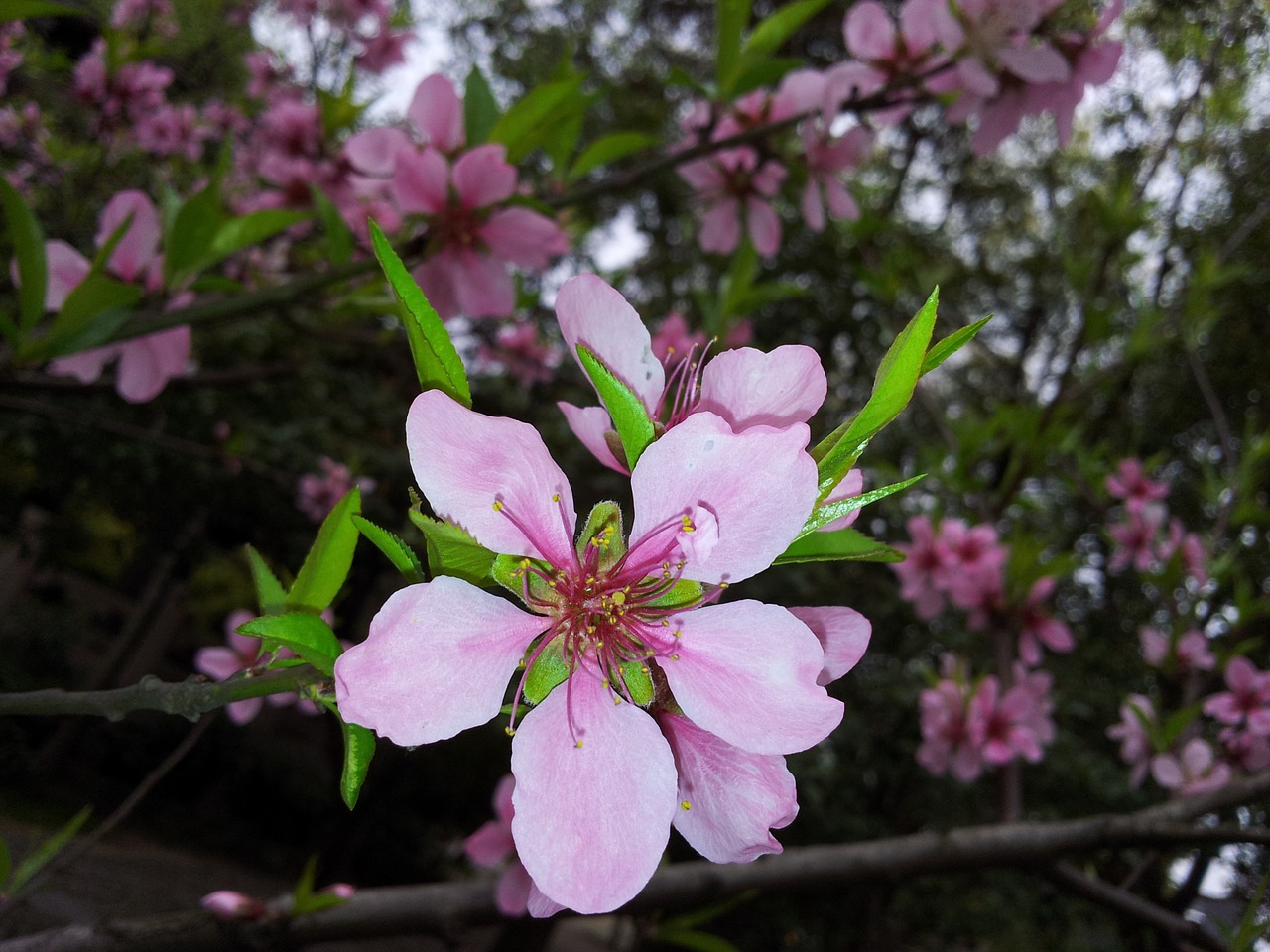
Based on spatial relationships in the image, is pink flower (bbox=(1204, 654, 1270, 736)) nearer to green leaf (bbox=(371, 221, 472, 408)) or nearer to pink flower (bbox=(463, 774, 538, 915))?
pink flower (bbox=(463, 774, 538, 915))

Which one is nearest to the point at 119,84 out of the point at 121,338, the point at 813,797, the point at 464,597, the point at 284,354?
the point at 284,354

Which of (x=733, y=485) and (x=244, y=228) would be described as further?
(x=244, y=228)

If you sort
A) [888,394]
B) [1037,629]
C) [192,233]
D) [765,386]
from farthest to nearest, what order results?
[1037,629], [192,233], [765,386], [888,394]

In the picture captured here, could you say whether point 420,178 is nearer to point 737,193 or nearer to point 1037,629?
point 737,193

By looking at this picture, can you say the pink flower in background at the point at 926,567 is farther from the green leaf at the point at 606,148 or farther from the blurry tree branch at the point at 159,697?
the blurry tree branch at the point at 159,697

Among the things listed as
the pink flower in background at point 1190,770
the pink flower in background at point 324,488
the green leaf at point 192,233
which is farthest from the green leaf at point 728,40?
the pink flower in background at point 324,488

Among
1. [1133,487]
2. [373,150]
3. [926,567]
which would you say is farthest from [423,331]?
[1133,487]

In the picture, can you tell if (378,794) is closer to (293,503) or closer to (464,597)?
(293,503)

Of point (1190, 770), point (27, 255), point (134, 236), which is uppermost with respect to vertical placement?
point (134, 236)
